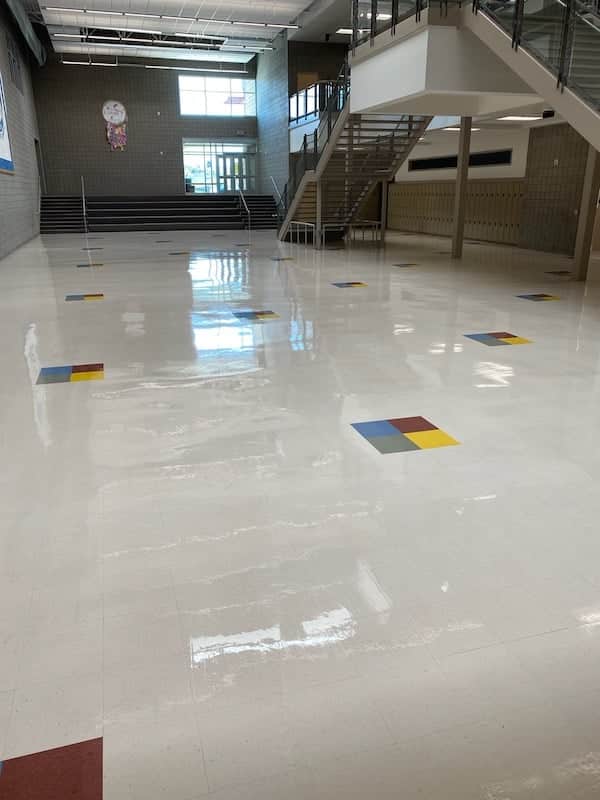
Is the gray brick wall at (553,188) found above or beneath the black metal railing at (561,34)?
beneath

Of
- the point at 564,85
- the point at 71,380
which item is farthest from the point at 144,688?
the point at 564,85

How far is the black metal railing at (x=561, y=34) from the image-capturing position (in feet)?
21.3

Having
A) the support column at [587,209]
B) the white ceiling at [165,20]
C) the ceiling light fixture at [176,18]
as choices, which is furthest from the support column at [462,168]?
the ceiling light fixture at [176,18]

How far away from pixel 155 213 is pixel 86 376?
16.8m

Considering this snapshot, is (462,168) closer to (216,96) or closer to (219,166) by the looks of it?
(219,166)

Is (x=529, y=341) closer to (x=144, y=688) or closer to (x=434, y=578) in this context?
(x=434, y=578)

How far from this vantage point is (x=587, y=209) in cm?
835

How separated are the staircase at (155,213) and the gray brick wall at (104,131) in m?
1.72

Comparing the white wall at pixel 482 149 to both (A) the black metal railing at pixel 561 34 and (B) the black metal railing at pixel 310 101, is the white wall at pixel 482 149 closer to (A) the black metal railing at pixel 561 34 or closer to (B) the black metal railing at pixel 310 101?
(B) the black metal railing at pixel 310 101

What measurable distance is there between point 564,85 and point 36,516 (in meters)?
6.59

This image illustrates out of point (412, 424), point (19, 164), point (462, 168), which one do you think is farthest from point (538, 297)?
point (19, 164)

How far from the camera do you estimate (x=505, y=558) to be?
224 centimetres

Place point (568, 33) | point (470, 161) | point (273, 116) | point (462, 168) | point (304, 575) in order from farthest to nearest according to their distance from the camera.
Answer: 1. point (273, 116)
2. point (470, 161)
3. point (462, 168)
4. point (568, 33)
5. point (304, 575)

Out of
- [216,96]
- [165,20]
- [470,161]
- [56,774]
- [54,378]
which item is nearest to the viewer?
[56,774]
